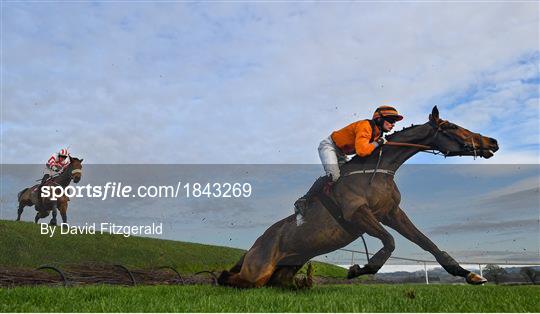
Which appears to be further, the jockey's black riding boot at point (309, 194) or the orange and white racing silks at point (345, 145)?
the jockey's black riding boot at point (309, 194)

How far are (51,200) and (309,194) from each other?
16686 mm

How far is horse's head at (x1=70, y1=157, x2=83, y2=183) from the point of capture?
2038 cm

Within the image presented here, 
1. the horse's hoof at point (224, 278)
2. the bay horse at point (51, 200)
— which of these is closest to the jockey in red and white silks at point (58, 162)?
the bay horse at point (51, 200)

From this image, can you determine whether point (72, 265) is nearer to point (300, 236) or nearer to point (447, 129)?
point (300, 236)

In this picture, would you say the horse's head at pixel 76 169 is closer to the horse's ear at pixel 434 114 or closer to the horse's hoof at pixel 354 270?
the horse's hoof at pixel 354 270

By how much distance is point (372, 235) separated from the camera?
7676 mm

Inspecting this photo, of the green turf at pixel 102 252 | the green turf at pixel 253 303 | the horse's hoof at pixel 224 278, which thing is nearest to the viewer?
the green turf at pixel 253 303

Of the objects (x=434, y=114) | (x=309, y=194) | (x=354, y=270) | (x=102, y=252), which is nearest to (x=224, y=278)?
(x=309, y=194)

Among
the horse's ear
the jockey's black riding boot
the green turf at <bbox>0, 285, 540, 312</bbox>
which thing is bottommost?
the green turf at <bbox>0, 285, 540, 312</bbox>

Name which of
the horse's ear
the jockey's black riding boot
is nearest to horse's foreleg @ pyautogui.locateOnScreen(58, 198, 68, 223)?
the jockey's black riding boot

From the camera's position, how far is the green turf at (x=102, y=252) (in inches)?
694

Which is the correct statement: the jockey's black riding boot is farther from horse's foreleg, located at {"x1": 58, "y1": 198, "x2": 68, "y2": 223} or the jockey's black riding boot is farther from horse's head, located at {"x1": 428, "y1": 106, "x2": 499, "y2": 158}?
horse's foreleg, located at {"x1": 58, "y1": 198, "x2": 68, "y2": 223}

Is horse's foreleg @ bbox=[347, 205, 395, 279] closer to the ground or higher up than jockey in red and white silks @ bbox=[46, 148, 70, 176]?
closer to the ground

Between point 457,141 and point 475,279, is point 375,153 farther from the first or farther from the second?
point 475,279
